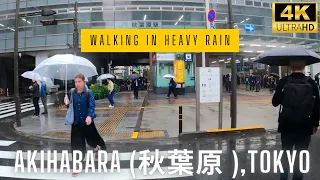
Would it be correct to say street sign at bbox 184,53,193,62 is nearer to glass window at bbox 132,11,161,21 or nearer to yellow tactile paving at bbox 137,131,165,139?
glass window at bbox 132,11,161,21

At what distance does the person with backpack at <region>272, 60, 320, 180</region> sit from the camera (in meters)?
4.12

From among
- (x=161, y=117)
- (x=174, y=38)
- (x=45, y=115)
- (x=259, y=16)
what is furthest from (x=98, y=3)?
(x=174, y=38)

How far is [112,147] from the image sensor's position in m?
7.95

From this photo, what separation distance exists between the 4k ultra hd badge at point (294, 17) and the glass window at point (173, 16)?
60.7 ft

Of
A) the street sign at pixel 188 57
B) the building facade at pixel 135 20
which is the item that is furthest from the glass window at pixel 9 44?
the street sign at pixel 188 57

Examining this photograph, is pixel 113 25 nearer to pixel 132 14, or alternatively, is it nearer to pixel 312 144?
pixel 132 14

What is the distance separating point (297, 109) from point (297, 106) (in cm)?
4

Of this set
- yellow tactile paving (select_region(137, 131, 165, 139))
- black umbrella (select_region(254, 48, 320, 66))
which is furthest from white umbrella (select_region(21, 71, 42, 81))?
black umbrella (select_region(254, 48, 320, 66))

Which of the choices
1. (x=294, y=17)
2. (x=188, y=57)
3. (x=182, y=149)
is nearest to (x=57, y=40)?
(x=188, y=57)

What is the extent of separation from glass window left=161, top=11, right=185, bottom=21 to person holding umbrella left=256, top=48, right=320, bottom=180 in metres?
25.5

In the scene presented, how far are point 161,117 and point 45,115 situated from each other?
5203mm

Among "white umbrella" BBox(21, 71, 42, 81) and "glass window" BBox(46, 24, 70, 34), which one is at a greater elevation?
"glass window" BBox(46, 24, 70, 34)

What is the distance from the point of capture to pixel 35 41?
30844 mm

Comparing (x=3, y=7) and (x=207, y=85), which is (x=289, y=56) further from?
(x=3, y=7)
